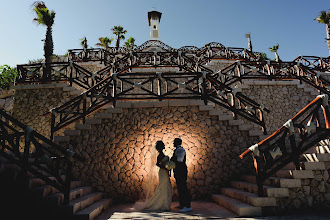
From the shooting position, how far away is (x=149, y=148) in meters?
6.39

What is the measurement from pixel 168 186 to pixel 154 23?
3873 centimetres

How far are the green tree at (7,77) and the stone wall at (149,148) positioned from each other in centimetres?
1812

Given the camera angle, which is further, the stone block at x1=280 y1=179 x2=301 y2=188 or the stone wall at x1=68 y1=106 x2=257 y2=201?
the stone wall at x1=68 y1=106 x2=257 y2=201

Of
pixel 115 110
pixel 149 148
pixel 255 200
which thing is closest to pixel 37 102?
pixel 115 110

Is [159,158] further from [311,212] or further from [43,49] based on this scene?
[43,49]

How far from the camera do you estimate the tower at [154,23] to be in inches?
1483

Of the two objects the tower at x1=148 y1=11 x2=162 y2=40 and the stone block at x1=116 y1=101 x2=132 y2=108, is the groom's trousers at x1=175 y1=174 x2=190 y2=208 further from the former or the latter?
the tower at x1=148 y1=11 x2=162 y2=40

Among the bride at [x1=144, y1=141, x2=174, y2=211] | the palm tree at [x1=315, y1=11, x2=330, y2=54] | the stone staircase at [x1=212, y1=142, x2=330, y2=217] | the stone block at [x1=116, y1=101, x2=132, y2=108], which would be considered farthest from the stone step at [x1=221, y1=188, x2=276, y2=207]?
the palm tree at [x1=315, y1=11, x2=330, y2=54]

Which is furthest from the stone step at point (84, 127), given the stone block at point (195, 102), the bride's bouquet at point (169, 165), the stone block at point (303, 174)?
the stone block at point (303, 174)

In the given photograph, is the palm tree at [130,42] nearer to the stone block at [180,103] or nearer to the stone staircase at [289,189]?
the stone block at [180,103]

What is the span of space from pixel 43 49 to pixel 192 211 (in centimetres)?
1367

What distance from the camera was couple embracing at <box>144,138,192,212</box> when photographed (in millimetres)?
4777

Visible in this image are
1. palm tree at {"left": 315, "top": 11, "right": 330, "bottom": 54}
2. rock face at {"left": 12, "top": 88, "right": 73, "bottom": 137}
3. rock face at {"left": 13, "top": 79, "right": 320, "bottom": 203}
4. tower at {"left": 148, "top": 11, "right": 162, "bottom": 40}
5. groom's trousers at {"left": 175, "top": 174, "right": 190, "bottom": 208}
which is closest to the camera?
groom's trousers at {"left": 175, "top": 174, "right": 190, "bottom": 208}

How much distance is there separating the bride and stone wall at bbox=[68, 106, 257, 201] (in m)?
1.06
